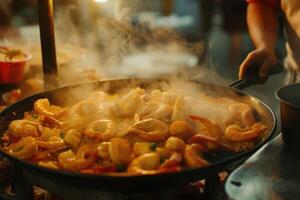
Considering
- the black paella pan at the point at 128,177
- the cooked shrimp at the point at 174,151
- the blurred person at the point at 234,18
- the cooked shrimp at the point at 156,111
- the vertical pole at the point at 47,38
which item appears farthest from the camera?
the blurred person at the point at 234,18

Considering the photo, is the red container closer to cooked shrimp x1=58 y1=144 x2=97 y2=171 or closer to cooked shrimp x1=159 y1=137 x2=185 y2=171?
cooked shrimp x1=58 y1=144 x2=97 y2=171

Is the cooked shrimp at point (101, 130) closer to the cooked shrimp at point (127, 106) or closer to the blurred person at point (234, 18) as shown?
the cooked shrimp at point (127, 106)

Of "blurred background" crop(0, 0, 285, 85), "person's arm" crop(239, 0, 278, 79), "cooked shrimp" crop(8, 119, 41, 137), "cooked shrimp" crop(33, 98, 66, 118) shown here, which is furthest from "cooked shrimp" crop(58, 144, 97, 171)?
"person's arm" crop(239, 0, 278, 79)

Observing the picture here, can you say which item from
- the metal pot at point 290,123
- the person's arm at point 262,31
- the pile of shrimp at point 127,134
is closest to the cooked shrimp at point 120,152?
the pile of shrimp at point 127,134

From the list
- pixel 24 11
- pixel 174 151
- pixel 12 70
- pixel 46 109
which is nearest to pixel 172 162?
pixel 174 151

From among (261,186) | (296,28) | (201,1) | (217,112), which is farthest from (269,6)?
(201,1)

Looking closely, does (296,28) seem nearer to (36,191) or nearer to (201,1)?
(36,191)
